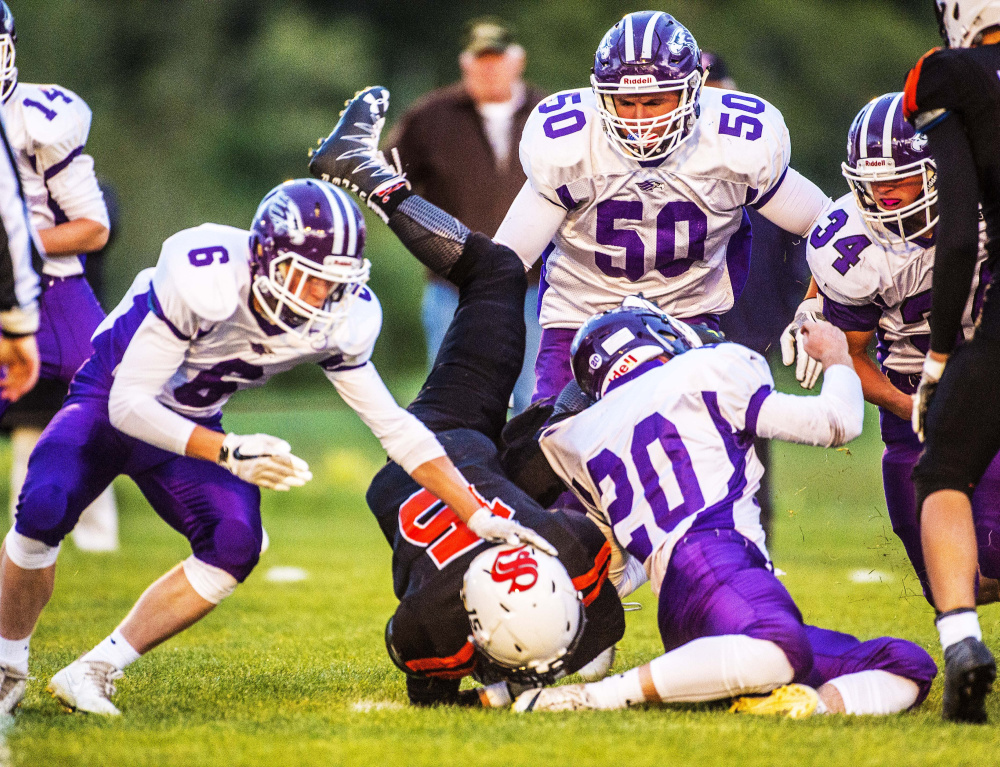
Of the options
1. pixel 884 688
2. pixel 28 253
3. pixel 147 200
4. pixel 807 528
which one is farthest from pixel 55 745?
pixel 147 200

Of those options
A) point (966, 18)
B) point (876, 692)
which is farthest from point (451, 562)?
point (966, 18)

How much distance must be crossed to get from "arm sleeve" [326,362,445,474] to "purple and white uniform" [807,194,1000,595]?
133cm

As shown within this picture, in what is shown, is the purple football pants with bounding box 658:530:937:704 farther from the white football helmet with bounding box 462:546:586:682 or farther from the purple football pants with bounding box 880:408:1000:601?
the purple football pants with bounding box 880:408:1000:601

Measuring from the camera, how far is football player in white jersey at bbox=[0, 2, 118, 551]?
4.18 metres

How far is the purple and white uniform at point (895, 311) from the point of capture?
3.85 metres

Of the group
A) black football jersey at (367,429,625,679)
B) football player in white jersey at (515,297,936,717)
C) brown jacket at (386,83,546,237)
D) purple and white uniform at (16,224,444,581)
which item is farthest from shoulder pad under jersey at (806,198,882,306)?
brown jacket at (386,83,546,237)

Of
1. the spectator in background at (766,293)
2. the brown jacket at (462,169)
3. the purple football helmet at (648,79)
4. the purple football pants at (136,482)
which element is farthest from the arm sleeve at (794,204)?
the brown jacket at (462,169)

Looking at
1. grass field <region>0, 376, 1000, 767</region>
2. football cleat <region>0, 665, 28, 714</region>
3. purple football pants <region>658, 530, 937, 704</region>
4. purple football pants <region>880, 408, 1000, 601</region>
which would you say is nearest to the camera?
grass field <region>0, 376, 1000, 767</region>

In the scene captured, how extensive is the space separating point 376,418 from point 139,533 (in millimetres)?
4774

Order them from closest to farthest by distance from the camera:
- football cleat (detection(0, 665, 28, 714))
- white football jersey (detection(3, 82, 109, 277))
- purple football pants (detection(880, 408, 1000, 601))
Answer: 1. football cleat (detection(0, 665, 28, 714))
2. purple football pants (detection(880, 408, 1000, 601))
3. white football jersey (detection(3, 82, 109, 277))

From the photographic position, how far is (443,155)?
7.14 meters

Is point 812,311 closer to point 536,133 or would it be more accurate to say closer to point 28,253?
point 536,133

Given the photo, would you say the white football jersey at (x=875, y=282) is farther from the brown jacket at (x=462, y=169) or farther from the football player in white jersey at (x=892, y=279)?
the brown jacket at (x=462, y=169)

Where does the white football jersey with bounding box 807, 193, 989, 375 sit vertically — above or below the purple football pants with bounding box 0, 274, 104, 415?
above
